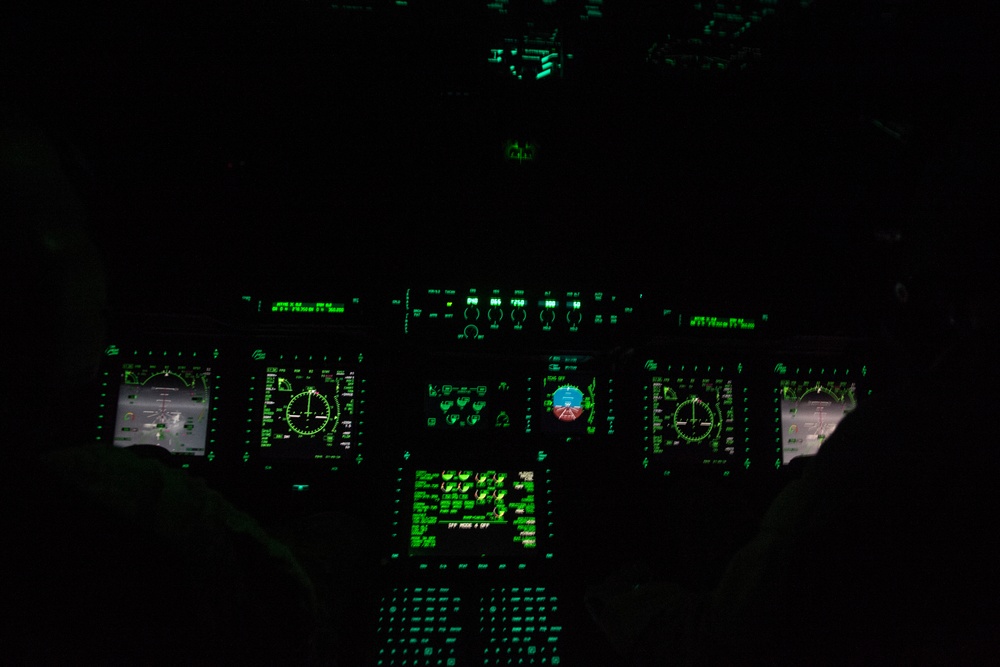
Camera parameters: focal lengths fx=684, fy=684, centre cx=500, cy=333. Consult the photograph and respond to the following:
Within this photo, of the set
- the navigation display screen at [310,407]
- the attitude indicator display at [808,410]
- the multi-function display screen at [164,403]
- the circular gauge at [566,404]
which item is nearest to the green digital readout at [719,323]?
the attitude indicator display at [808,410]

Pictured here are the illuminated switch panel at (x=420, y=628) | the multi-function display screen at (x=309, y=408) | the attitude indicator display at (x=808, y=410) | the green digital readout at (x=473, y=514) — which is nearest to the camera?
the illuminated switch panel at (x=420, y=628)

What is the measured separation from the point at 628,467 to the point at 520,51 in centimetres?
131

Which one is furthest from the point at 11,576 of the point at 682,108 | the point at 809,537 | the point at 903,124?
the point at 903,124

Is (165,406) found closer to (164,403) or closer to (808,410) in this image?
(164,403)

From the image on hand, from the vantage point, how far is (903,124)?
2.12 metres

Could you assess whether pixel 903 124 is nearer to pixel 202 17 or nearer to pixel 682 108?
pixel 682 108

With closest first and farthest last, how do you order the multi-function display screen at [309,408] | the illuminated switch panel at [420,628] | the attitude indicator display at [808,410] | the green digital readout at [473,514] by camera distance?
1. the illuminated switch panel at [420,628]
2. the green digital readout at [473,514]
3. the multi-function display screen at [309,408]
4. the attitude indicator display at [808,410]

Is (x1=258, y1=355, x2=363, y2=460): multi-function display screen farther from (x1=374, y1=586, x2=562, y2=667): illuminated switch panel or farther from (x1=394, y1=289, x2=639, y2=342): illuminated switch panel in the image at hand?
(x1=374, y1=586, x2=562, y2=667): illuminated switch panel

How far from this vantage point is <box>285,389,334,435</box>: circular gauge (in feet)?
6.99

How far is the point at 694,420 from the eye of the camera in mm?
2232

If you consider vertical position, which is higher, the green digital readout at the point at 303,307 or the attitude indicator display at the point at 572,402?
the green digital readout at the point at 303,307

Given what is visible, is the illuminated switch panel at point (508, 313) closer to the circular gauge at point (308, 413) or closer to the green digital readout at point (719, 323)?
the green digital readout at point (719, 323)

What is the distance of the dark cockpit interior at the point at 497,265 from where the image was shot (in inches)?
74.0

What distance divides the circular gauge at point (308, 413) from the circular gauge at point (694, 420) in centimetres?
112
